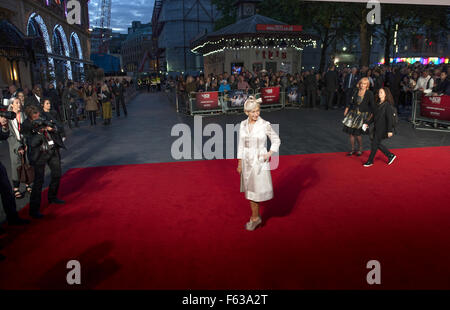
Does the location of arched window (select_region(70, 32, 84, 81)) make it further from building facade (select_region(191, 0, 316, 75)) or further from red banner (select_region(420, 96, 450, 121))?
red banner (select_region(420, 96, 450, 121))

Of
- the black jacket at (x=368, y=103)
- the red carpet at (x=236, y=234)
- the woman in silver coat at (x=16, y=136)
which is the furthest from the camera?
the black jacket at (x=368, y=103)

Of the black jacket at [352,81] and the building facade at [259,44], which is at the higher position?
the building facade at [259,44]

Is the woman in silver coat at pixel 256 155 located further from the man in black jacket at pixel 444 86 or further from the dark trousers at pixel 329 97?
the dark trousers at pixel 329 97

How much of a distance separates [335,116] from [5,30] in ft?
56.7

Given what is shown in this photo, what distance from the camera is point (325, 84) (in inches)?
712

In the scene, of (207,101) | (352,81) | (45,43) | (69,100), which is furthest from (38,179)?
(45,43)

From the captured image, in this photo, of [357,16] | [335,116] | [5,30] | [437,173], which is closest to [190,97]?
[335,116]

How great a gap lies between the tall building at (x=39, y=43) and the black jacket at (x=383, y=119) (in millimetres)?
17667

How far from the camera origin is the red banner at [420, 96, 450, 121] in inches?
446

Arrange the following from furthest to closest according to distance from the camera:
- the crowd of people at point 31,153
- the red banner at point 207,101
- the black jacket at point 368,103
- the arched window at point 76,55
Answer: the arched window at point 76,55
the red banner at point 207,101
the black jacket at point 368,103
the crowd of people at point 31,153

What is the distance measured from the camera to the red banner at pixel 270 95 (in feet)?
58.4

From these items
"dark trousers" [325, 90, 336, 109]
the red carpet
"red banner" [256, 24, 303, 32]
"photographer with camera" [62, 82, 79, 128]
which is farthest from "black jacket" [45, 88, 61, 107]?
"red banner" [256, 24, 303, 32]

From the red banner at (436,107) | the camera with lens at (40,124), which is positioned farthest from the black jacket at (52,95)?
the red banner at (436,107)

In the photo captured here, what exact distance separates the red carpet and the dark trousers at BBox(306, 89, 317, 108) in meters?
11.4
